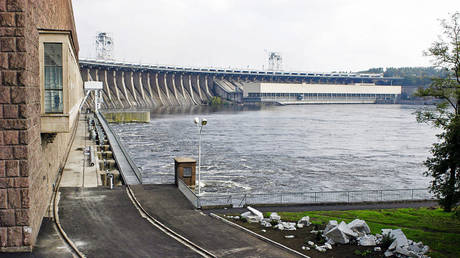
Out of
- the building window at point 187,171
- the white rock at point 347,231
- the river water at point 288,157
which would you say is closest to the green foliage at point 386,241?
the white rock at point 347,231

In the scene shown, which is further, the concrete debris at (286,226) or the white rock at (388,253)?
the concrete debris at (286,226)

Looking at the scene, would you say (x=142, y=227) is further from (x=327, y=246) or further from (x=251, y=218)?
(x=327, y=246)

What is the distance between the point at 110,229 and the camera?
20484mm

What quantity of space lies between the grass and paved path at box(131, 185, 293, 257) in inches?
163

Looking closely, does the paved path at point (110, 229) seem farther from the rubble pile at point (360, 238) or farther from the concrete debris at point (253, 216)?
the rubble pile at point (360, 238)

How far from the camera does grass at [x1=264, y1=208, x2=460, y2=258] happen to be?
20.6 metres

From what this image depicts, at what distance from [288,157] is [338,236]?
40642 mm

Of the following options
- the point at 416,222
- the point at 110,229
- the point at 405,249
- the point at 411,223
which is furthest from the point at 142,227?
the point at 416,222

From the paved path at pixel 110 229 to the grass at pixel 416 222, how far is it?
289 inches

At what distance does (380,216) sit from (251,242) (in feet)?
31.8

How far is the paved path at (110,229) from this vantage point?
59.1 ft

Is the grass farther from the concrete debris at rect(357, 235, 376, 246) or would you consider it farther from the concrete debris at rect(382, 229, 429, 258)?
the concrete debris at rect(357, 235, 376, 246)

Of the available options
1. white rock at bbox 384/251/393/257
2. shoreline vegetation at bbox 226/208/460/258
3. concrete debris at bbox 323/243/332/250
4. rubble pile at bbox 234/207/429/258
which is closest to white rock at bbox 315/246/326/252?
rubble pile at bbox 234/207/429/258

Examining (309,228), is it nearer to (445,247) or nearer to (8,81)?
(445,247)
